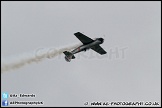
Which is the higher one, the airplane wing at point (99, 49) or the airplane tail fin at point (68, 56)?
the airplane wing at point (99, 49)

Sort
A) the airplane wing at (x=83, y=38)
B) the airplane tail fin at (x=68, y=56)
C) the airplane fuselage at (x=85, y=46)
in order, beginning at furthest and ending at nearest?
the airplane tail fin at (x=68, y=56), the airplane fuselage at (x=85, y=46), the airplane wing at (x=83, y=38)

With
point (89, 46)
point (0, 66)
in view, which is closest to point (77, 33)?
point (89, 46)

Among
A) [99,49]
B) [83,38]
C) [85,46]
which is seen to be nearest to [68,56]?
[85,46]

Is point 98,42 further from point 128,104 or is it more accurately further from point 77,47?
point 128,104

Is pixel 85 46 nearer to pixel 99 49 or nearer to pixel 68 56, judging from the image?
pixel 68 56

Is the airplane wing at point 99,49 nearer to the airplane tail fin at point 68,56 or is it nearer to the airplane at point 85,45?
the airplane at point 85,45

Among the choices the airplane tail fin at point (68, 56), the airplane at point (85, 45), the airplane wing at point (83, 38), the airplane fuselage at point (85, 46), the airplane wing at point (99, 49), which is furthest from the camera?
the airplane wing at point (99, 49)

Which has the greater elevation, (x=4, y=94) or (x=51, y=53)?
(x=51, y=53)

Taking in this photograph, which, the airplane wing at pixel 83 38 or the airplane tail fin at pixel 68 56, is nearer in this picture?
the airplane wing at pixel 83 38

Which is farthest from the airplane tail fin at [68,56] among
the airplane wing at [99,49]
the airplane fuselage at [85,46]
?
the airplane wing at [99,49]

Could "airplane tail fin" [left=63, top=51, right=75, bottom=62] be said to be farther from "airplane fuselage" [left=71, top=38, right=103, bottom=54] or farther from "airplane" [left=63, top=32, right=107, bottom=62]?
"airplane fuselage" [left=71, top=38, right=103, bottom=54]

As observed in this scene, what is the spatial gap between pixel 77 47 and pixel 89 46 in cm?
252

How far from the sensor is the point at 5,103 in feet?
263

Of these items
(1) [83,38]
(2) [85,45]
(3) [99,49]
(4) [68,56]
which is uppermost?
(1) [83,38]
